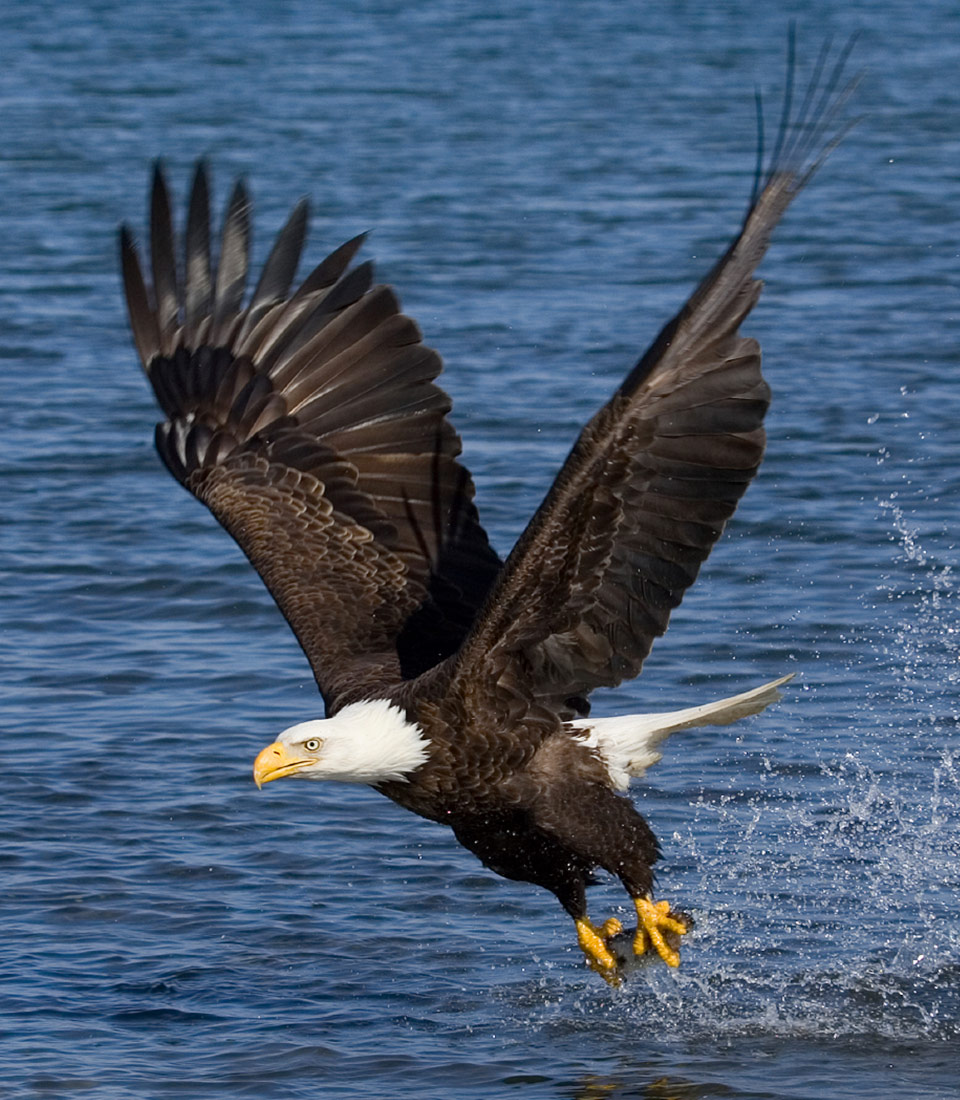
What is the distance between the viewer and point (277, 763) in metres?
5.37

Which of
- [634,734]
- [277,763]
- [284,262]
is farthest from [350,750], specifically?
[284,262]

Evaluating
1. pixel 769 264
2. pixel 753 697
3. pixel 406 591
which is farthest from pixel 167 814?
pixel 769 264

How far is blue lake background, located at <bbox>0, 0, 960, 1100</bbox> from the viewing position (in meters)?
5.78

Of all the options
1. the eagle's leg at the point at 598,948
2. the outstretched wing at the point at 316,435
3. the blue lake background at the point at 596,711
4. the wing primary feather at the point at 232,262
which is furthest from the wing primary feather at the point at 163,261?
the eagle's leg at the point at 598,948

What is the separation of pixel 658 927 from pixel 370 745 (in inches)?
39.1

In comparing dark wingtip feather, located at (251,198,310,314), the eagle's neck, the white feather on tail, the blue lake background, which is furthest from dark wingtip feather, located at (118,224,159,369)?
the white feather on tail

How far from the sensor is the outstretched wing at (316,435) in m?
6.34

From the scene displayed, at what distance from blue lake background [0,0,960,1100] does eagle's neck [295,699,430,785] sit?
2.46 feet

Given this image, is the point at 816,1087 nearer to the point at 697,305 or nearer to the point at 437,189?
the point at 697,305

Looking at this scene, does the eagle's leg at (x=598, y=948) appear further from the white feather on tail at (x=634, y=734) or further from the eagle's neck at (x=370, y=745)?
the eagle's neck at (x=370, y=745)

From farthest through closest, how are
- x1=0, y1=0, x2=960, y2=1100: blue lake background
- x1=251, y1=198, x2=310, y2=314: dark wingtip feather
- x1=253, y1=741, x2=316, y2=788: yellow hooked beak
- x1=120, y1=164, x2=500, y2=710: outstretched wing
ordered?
x1=251, y1=198, x2=310, y2=314: dark wingtip feather → x1=120, y1=164, x2=500, y2=710: outstretched wing → x1=0, y1=0, x2=960, y2=1100: blue lake background → x1=253, y1=741, x2=316, y2=788: yellow hooked beak

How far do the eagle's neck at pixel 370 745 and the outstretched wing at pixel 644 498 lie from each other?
0.17m

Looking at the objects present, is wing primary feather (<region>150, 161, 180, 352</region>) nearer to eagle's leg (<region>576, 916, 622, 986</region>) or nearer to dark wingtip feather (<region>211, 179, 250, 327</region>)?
dark wingtip feather (<region>211, 179, 250, 327</region>)

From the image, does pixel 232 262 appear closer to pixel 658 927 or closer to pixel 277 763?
pixel 277 763
